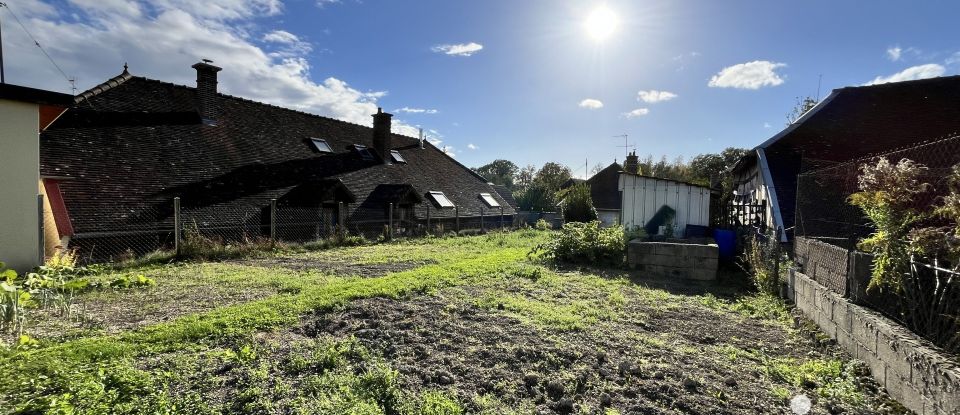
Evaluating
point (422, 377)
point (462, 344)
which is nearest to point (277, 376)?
point (422, 377)

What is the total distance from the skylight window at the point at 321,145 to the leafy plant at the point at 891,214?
63.0ft

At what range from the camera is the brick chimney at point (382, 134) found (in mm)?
22672

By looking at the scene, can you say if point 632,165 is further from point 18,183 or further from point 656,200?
point 18,183

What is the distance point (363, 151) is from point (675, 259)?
17.4 metres

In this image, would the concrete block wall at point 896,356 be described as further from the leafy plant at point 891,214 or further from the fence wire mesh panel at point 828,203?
the fence wire mesh panel at point 828,203

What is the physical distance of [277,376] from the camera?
10.5 ft

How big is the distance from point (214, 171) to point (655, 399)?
610 inches

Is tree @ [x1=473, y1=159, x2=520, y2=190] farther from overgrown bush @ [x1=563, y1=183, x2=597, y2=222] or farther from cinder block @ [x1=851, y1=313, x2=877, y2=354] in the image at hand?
cinder block @ [x1=851, y1=313, x2=877, y2=354]

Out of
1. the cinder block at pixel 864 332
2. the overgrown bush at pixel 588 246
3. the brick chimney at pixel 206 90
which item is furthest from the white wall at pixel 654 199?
the brick chimney at pixel 206 90

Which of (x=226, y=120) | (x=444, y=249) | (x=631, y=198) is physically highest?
(x=226, y=120)

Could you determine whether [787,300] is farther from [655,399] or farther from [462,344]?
[462,344]

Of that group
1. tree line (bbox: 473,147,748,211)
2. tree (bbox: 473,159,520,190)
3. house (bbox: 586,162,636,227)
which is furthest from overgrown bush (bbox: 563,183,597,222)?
tree (bbox: 473,159,520,190)

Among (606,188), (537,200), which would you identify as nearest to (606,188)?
(606,188)

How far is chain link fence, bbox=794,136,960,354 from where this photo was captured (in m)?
3.22
